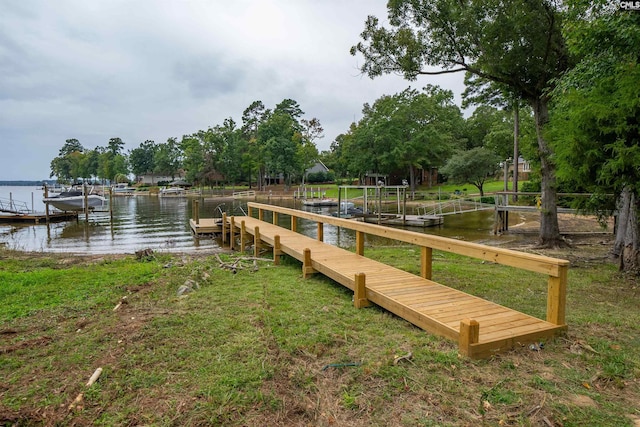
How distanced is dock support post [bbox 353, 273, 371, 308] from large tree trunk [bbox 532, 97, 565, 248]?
29.0ft

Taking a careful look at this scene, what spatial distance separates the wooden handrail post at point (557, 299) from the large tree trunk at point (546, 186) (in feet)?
28.5

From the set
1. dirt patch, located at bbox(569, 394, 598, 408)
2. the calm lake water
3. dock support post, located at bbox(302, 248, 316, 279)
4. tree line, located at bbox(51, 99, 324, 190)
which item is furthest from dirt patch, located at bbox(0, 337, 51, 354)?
tree line, located at bbox(51, 99, 324, 190)

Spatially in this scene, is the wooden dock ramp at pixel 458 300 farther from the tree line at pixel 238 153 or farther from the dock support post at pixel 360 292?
the tree line at pixel 238 153

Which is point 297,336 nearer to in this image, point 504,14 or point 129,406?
point 129,406

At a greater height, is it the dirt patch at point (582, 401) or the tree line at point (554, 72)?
the tree line at point (554, 72)

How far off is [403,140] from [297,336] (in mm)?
36836

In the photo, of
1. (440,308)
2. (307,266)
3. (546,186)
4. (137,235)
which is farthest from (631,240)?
(137,235)

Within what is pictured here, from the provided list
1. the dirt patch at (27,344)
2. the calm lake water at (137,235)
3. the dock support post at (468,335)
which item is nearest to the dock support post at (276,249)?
the dirt patch at (27,344)

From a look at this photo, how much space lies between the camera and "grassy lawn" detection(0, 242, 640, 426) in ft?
8.00

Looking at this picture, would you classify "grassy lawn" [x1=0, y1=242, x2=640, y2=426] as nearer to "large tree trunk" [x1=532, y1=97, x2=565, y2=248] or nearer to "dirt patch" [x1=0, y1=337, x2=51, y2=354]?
"dirt patch" [x1=0, y1=337, x2=51, y2=354]

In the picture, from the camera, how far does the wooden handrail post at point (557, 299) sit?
11.2 feet

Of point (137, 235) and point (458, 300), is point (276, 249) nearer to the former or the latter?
point (458, 300)

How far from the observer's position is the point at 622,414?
2.36 meters

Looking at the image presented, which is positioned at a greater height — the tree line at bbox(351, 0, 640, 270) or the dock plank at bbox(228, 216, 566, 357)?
the tree line at bbox(351, 0, 640, 270)
